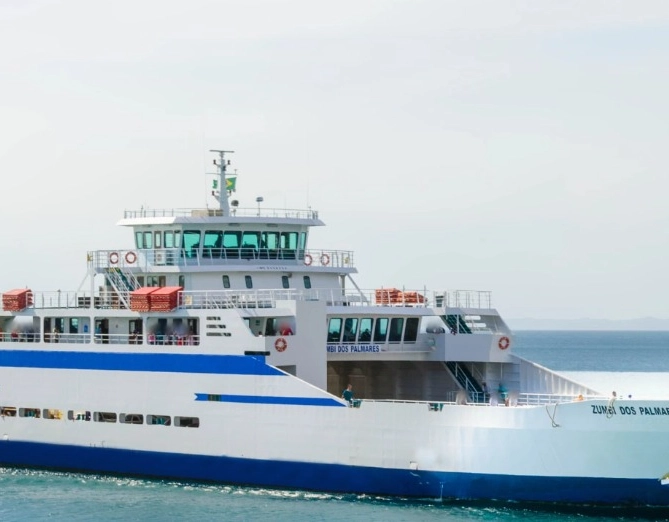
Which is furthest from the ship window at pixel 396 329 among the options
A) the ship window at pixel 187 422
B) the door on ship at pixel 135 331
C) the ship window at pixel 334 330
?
the door on ship at pixel 135 331

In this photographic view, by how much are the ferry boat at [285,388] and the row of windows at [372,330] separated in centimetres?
5

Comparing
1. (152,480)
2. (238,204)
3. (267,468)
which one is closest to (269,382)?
(267,468)

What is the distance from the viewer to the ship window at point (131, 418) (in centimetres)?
3306

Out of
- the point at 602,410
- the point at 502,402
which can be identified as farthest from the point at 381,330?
the point at 602,410

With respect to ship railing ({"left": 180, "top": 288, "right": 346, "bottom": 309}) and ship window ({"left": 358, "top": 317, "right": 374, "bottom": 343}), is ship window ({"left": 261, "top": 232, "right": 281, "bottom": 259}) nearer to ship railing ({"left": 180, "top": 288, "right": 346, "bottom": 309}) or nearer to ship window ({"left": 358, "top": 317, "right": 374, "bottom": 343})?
ship railing ({"left": 180, "top": 288, "right": 346, "bottom": 309})

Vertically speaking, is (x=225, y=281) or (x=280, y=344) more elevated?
(x=225, y=281)

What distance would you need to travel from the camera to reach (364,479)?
30141mm

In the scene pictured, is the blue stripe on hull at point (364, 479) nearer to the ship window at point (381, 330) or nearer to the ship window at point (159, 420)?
the ship window at point (159, 420)

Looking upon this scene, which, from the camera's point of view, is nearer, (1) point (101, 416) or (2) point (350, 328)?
(2) point (350, 328)

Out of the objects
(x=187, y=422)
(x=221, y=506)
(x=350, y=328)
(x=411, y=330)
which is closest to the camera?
(x=221, y=506)

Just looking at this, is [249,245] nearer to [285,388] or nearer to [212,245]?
[212,245]

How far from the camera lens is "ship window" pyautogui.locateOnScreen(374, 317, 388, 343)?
110ft

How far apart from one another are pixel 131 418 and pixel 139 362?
1497mm

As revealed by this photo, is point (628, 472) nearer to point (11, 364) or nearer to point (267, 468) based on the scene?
point (267, 468)
